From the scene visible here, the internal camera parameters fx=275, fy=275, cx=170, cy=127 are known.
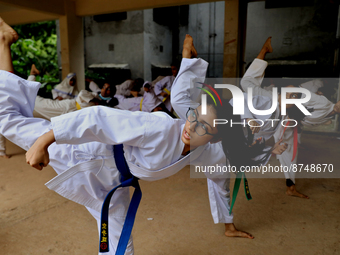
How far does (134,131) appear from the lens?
1335mm

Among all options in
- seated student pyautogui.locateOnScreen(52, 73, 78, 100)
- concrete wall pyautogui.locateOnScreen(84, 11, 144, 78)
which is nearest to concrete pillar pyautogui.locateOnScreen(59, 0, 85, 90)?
seated student pyautogui.locateOnScreen(52, 73, 78, 100)

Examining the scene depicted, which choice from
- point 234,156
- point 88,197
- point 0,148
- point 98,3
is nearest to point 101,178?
point 88,197

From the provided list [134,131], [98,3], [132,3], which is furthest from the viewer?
[98,3]

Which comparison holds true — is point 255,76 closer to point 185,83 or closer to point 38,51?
point 185,83

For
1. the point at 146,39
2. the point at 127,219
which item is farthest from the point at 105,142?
the point at 146,39

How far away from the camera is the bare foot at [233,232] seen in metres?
2.28

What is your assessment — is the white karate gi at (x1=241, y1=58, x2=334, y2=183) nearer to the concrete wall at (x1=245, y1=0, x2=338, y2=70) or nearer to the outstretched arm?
the outstretched arm

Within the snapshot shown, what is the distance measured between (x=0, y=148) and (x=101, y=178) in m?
3.47

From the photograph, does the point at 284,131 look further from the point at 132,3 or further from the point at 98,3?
the point at 98,3

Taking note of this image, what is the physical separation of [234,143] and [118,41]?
1011cm

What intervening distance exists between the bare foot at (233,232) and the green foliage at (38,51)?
1101 cm

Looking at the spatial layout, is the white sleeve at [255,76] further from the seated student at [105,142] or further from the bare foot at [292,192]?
the seated student at [105,142]

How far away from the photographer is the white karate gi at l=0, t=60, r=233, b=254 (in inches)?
51.4

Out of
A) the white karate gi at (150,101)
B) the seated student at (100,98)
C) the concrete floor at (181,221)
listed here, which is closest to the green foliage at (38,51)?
the seated student at (100,98)
